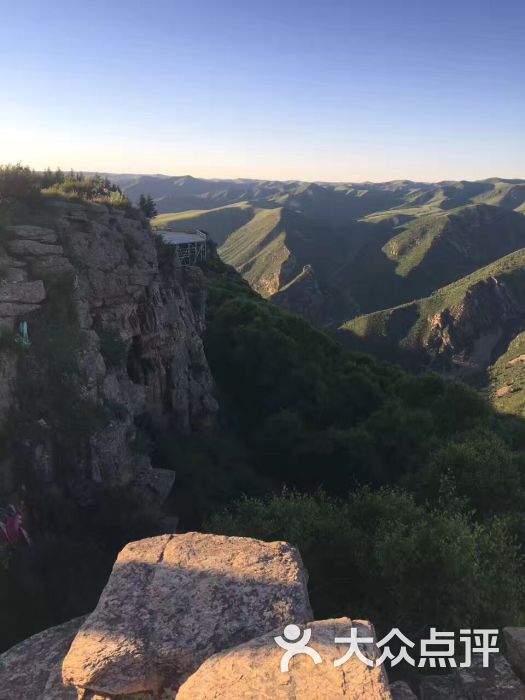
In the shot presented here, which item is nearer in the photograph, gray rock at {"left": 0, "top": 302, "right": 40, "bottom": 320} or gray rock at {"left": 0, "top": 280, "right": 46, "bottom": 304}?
gray rock at {"left": 0, "top": 302, "right": 40, "bottom": 320}

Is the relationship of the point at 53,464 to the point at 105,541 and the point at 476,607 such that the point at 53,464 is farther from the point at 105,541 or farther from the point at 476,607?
the point at 476,607

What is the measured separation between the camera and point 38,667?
1728 centimetres

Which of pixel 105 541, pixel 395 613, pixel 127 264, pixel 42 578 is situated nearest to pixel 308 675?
pixel 395 613

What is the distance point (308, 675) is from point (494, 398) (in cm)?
14122

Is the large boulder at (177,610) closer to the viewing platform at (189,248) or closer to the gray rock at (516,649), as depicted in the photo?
the gray rock at (516,649)

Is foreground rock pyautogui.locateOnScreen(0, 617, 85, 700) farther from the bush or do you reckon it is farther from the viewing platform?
the viewing platform

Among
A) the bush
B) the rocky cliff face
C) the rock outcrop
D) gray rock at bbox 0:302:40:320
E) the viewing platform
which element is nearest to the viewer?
the rock outcrop

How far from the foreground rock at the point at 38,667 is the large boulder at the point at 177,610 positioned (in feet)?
12.8

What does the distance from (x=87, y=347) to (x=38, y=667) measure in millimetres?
18633

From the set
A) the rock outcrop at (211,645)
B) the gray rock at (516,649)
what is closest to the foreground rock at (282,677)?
the rock outcrop at (211,645)

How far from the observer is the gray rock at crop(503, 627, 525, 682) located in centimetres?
1745

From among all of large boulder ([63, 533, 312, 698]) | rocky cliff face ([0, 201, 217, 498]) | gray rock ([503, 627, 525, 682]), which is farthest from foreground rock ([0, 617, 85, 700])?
gray rock ([503, 627, 525, 682])

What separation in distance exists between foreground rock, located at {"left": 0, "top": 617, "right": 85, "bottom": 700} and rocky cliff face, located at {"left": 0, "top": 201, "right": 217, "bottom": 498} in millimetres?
9207

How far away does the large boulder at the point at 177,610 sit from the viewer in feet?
43.8
